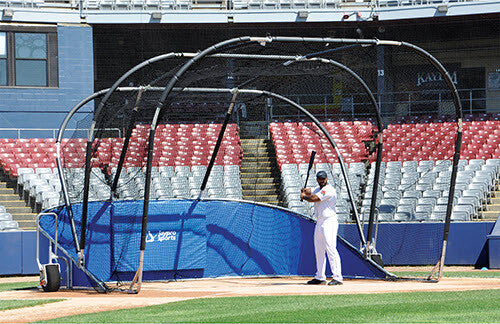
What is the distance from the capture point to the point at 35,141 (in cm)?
2559

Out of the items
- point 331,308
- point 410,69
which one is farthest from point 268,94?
point 410,69

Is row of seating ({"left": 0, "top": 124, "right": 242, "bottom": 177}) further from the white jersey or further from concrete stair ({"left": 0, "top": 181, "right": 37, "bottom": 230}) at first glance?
the white jersey

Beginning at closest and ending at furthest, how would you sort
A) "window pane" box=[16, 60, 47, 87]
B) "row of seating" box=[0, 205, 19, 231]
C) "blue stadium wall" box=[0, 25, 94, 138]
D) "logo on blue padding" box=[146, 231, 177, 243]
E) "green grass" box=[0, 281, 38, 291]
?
"logo on blue padding" box=[146, 231, 177, 243], "green grass" box=[0, 281, 38, 291], "row of seating" box=[0, 205, 19, 231], "blue stadium wall" box=[0, 25, 94, 138], "window pane" box=[16, 60, 47, 87]

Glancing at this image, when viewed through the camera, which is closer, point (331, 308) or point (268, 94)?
point (331, 308)

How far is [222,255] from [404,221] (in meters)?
5.77

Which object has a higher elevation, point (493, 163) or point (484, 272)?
point (493, 163)

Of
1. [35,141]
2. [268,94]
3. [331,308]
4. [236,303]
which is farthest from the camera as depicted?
[35,141]

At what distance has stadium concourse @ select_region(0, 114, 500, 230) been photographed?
1520cm

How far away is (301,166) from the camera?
63.3 feet

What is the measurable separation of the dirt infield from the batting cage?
0.44 m

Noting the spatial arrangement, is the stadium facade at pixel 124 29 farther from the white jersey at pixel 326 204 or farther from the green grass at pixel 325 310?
the green grass at pixel 325 310

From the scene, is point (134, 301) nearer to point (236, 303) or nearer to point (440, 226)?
point (236, 303)

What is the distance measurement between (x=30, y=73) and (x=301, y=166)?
13.2 m

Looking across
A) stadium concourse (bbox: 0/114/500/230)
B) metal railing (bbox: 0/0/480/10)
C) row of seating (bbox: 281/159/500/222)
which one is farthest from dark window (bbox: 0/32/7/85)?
row of seating (bbox: 281/159/500/222)
